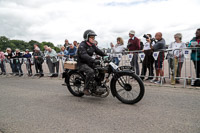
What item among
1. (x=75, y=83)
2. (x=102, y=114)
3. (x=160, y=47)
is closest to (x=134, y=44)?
(x=160, y=47)

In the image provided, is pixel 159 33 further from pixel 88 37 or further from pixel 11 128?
pixel 11 128

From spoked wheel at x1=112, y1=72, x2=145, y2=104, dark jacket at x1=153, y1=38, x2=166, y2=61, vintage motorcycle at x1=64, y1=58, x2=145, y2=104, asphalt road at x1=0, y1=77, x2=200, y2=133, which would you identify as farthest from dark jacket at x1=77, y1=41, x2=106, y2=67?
dark jacket at x1=153, y1=38, x2=166, y2=61

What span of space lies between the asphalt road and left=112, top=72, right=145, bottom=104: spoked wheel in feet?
0.62

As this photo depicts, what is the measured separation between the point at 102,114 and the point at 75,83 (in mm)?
1668

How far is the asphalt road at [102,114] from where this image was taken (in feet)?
8.80

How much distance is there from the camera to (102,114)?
3297mm

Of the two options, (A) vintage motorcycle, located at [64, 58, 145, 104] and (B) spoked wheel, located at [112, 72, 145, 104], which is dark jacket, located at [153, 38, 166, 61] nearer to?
(A) vintage motorcycle, located at [64, 58, 145, 104]

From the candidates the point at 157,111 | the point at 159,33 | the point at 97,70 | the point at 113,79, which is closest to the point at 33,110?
the point at 97,70

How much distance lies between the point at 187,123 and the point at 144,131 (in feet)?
2.95

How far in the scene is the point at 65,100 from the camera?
Answer: 4.42 metres

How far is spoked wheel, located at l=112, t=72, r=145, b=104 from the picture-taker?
3.61m

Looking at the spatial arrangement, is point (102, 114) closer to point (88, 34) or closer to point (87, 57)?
point (87, 57)

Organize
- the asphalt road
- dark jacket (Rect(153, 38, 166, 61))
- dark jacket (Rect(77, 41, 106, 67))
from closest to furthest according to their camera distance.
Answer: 1. the asphalt road
2. dark jacket (Rect(77, 41, 106, 67))
3. dark jacket (Rect(153, 38, 166, 61))

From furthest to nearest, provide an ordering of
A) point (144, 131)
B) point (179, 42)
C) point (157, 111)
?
1. point (179, 42)
2. point (157, 111)
3. point (144, 131)
